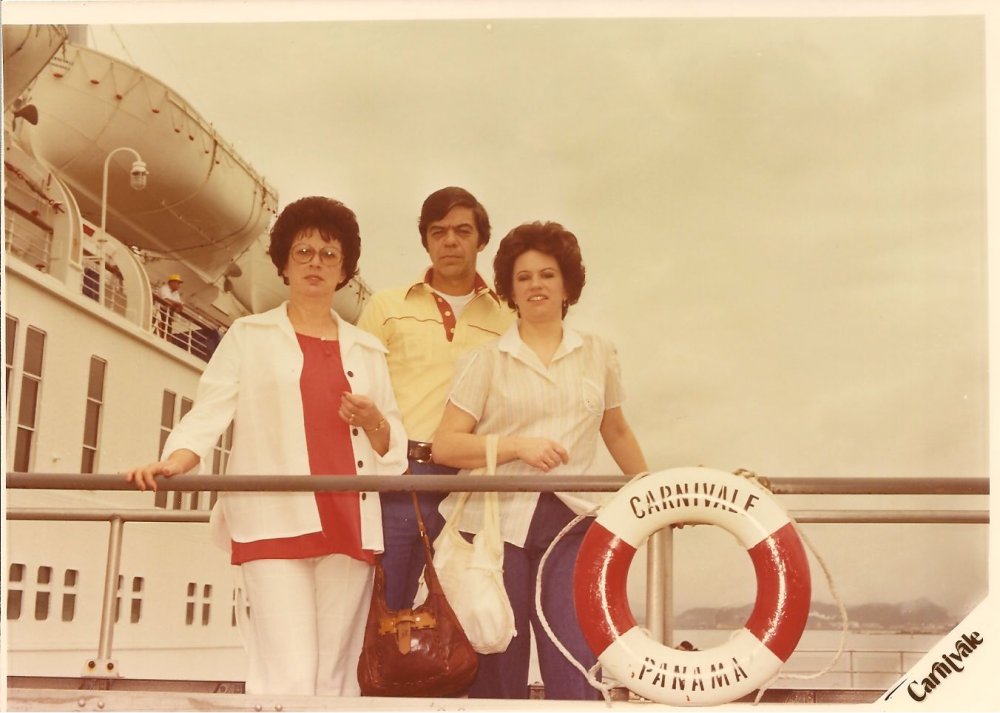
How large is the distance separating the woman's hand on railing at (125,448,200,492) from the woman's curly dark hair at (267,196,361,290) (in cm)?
49

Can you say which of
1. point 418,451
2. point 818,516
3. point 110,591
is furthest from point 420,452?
point 818,516

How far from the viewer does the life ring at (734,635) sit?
2.40 m

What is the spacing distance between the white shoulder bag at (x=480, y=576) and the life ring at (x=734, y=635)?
22 cm

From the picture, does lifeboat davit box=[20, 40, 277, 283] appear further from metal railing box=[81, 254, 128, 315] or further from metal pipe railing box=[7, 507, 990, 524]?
metal pipe railing box=[7, 507, 990, 524]

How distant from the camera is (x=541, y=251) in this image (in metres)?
2.87

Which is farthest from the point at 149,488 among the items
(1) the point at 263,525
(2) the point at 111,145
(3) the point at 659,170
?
(3) the point at 659,170

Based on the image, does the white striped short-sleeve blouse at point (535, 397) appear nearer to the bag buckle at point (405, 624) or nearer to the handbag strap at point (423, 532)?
the handbag strap at point (423, 532)

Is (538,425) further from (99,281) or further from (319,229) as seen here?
(99,281)

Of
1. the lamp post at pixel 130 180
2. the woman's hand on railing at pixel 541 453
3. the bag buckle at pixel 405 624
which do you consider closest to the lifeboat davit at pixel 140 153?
the lamp post at pixel 130 180

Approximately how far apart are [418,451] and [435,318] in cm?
32

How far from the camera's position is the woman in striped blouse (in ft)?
8.63

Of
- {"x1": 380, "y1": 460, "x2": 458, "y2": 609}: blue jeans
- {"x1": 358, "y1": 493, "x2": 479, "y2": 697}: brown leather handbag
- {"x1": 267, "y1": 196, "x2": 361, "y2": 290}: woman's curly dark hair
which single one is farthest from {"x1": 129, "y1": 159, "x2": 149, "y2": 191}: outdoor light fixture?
{"x1": 358, "y1": 493, "x2": 479, "y2": 697}: brown leather handbag

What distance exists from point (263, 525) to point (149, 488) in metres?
0.30

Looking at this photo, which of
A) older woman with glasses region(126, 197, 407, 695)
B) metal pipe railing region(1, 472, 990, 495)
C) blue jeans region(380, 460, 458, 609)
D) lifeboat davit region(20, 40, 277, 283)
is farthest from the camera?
lifeboat davit region(20, 40, 277, 283)
